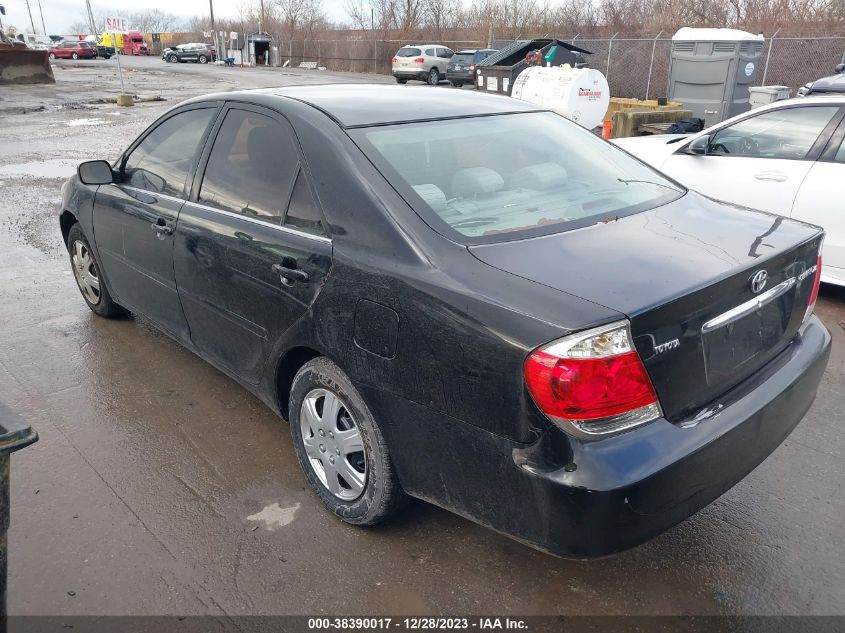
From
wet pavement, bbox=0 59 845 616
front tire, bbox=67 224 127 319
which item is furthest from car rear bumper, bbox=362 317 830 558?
front tire, bbox=67 224 127 319

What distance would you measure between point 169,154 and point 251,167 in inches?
37.7

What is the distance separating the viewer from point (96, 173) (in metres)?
4.00

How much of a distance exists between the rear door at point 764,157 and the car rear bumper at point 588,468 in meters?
3.44

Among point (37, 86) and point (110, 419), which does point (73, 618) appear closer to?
point (110, 419)

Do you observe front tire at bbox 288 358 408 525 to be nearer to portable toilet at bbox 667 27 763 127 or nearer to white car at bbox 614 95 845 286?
white car at bbox 614 95 845 286

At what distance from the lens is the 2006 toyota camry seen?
2031 mm

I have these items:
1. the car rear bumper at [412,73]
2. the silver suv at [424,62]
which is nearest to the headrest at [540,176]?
the silver suv at [424,62]

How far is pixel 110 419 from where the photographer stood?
146 inches

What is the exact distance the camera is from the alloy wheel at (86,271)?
189 inches

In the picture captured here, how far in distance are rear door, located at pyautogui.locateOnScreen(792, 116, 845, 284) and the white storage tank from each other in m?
7.10

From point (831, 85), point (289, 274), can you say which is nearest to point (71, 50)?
point (831, 85)

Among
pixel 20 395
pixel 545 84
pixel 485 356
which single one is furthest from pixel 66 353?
pixel 545 84

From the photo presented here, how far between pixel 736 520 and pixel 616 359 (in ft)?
4.47

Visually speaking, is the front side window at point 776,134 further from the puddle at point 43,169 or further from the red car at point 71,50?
the red car at point 71,50
